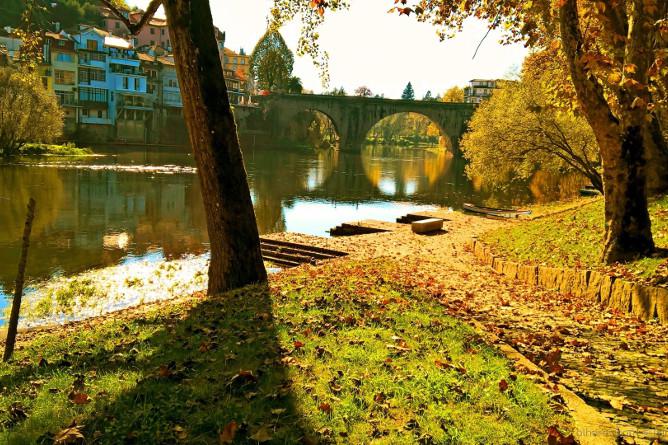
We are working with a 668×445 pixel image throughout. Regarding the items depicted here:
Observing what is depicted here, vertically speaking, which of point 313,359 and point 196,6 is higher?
point 196,6

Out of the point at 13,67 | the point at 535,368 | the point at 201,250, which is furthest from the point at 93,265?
the point at 13,67

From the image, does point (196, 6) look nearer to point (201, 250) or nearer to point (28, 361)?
point (28, 361)

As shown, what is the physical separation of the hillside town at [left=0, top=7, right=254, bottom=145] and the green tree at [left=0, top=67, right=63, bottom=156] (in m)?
20.4

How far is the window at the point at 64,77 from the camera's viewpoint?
248ft

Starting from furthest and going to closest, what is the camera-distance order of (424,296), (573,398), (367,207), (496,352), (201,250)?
(367,207) → (201,250) → (424,296) → (496,352) → (573,398)

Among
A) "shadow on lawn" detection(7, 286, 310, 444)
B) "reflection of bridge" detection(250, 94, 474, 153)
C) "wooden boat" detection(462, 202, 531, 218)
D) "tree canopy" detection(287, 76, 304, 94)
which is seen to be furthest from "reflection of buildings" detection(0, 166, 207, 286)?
"tree canopy" detection(287, 76, 304, 94)

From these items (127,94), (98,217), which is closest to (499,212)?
(98,217)

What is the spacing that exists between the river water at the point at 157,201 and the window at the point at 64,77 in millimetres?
20803

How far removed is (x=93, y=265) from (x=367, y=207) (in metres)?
20.1

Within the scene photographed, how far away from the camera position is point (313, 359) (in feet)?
17.4

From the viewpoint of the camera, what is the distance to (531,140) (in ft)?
95.2

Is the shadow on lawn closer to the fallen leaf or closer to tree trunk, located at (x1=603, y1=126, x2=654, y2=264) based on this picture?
the fallen leaf

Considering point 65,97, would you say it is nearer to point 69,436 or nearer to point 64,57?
point 64,57

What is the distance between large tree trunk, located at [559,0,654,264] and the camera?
9625 millimetres
